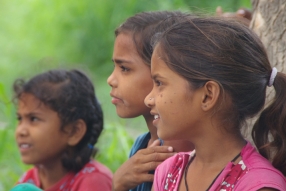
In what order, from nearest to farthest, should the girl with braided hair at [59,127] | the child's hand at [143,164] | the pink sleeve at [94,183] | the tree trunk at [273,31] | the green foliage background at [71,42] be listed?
the child's hand at [143,164] → the tree trunk at [273,31] → the pink sleeve at [94,183] → the girl with braided hair at [59,127] → the green foliage background at [71,42]

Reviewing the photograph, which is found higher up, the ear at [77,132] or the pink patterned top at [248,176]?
the ear at [77,132]

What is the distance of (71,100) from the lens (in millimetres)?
3148

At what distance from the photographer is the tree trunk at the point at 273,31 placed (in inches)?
103

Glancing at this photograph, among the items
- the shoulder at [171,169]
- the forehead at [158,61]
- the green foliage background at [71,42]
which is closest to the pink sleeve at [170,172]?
the shoulder at [171,169]

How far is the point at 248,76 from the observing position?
Answer: 1.91 m

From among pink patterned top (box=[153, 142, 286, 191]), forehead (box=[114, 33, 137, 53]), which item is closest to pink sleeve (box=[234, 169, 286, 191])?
pink patterned top (box=[153, 142, 286, 191])

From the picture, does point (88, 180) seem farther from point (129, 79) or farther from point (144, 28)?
point (144, 28)

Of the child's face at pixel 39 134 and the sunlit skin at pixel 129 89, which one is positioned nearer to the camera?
the sunlit skin at pixel 129 89

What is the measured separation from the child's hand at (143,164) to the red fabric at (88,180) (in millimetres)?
590

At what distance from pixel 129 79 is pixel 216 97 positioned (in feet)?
2.02

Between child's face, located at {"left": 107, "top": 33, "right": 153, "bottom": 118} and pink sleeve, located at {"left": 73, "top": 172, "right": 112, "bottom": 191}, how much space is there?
2.19 ft

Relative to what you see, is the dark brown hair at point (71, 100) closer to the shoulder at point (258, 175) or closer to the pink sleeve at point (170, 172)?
the pink sleeve at point (170, 172)

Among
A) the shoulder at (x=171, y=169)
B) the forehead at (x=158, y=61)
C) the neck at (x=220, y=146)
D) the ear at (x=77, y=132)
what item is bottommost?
the shoulder at (x=171, y=169)

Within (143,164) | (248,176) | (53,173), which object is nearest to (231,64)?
(248,176)
